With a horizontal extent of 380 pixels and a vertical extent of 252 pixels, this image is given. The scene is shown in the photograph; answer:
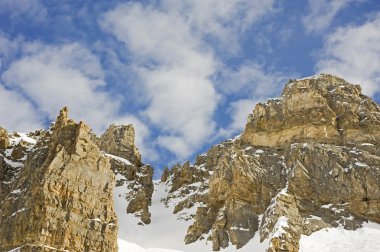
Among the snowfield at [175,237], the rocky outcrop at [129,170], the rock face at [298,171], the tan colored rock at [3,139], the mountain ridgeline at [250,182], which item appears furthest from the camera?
the rocky outcrop at [129,170]

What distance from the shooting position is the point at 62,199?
5588 centimetres

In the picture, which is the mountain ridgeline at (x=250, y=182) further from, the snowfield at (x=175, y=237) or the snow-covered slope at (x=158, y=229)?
the snowfield at (x=175, y=237)

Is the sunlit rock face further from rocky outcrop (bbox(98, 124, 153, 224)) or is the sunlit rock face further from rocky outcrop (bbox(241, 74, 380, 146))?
rocky outcrop (bbox(98, 124, 153, 224))

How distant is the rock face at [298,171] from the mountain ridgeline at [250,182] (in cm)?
14

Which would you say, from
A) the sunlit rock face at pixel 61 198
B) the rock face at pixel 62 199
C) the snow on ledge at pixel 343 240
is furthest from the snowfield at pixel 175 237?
the rock face at pixel 62 199

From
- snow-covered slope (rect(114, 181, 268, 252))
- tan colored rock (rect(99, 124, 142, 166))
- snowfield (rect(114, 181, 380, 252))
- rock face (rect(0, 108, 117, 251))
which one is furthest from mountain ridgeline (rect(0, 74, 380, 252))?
tan colored rock (rect(99, 124, 142, 166))

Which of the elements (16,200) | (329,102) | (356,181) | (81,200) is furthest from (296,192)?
(16,200)

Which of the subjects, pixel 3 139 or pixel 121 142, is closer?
pixel 3 139

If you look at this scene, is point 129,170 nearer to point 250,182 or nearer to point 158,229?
point 158,229

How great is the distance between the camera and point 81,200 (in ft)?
187

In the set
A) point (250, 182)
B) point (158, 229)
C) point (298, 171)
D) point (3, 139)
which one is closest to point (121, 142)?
point (158, 229)

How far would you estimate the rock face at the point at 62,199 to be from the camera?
176ft

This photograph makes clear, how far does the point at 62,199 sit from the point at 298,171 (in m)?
33.8

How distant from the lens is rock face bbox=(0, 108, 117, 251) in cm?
5353
